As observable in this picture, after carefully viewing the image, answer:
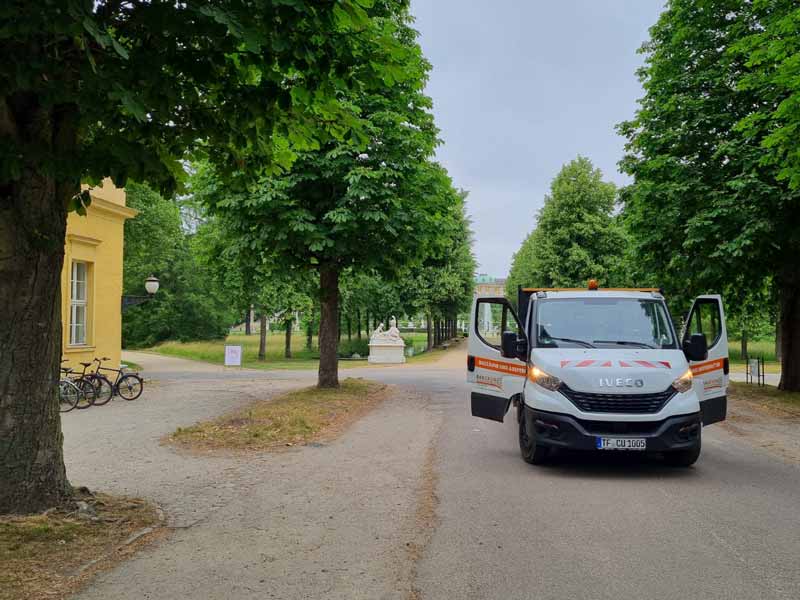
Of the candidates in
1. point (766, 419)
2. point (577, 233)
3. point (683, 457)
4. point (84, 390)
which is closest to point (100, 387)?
point (84, 390)

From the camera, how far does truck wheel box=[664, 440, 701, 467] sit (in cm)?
814

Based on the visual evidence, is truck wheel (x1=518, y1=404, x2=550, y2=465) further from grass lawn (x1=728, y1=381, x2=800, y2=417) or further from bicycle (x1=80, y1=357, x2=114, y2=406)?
bicycle (x1=80, y1=357, x2=114, y2=406)

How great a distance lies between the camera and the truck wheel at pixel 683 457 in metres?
8.14

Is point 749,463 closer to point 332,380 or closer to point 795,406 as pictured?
point 795,406

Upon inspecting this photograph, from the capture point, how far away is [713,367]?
9.18 m

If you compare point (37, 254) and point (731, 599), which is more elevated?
point (37, 254)

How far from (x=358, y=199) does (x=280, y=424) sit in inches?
222

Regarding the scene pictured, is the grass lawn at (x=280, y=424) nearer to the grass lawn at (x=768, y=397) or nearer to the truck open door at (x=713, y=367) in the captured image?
the truck open door at (x=713, y=367)

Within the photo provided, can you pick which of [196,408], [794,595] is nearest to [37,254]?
[794,595]

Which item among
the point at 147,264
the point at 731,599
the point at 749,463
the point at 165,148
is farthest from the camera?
the point at 147,264

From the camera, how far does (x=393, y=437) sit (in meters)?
11.1

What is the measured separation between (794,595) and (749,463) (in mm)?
5155

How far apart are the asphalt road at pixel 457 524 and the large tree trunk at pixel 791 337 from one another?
31.1 feet

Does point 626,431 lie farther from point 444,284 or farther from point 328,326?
point 444,284
